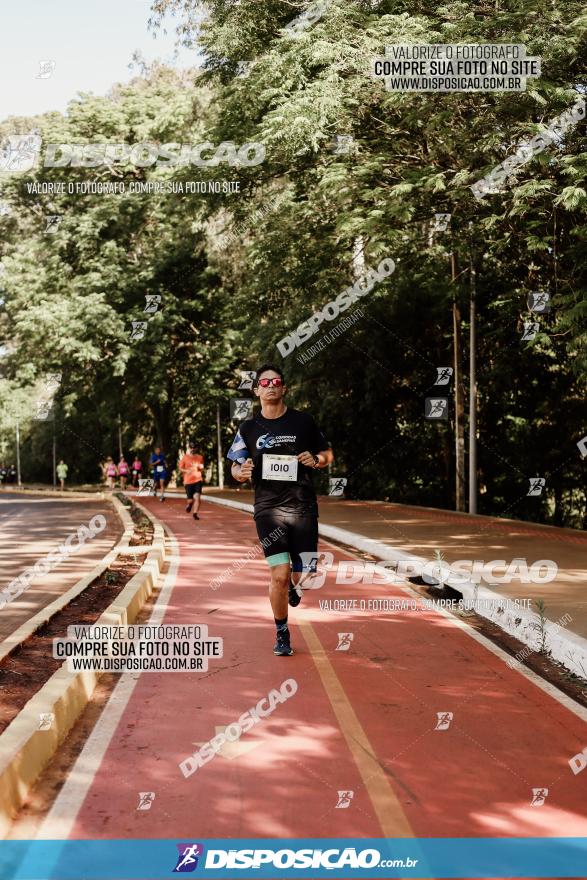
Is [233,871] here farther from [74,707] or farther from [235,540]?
[235,540]

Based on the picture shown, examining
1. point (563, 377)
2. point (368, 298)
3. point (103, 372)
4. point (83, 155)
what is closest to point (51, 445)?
point (103, 372)

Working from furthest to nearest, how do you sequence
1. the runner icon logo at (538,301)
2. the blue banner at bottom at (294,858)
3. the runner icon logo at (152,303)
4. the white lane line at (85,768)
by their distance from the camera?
1. the runner icon logo at (152,303)
2. the runner icon logo at (538,301)
3. the white lane line at (85,768)
4. the blue banner at bottom at (294,858)

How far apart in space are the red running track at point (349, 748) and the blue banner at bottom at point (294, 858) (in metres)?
0.10

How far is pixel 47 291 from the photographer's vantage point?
4359 cm

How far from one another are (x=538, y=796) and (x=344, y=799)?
0.98 meters

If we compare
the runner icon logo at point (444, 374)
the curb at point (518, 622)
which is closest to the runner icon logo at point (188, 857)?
the curb at point (518, 622)

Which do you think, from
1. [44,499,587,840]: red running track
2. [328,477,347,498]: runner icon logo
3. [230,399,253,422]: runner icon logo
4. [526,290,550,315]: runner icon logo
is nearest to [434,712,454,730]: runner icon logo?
[44,499,587,840]: red running track

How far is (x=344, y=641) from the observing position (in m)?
9.20

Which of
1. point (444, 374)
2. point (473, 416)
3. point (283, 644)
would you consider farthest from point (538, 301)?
point (283, 644)

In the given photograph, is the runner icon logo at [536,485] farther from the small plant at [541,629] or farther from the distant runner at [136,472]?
the distant runner at [136,472]

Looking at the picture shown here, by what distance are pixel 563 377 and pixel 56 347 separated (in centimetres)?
2233

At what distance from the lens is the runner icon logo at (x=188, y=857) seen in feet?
14.1

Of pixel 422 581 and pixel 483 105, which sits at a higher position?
pixel 483 105

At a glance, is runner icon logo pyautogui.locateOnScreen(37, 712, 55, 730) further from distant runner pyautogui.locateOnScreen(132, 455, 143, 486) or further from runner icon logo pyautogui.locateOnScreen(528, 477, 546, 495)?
distant runner pyautogui.locateOnScreen(132, 455, 143, 486)
